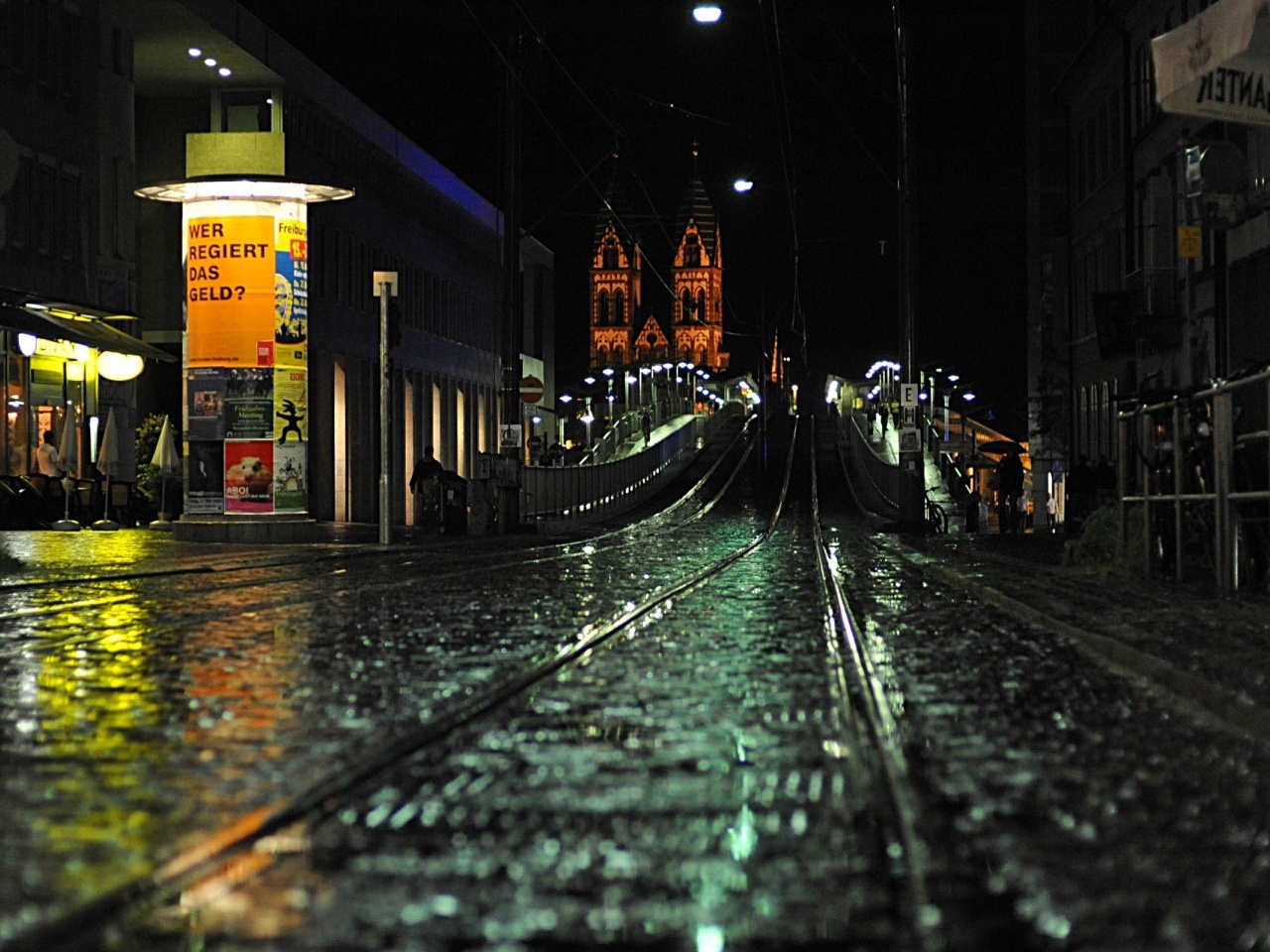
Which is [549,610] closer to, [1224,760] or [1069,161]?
[1224,760]

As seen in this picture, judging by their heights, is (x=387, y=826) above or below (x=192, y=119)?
below

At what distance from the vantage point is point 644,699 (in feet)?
29.8

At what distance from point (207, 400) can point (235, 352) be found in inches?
32.5

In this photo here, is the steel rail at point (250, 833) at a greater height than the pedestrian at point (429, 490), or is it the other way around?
the pedestrian at point (429, 490)

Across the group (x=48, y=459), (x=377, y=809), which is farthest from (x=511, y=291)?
(x=377, y=809)

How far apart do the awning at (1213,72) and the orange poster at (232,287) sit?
67.0ft

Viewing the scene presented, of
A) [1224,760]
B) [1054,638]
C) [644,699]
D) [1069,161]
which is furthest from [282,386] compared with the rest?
[1069,161]

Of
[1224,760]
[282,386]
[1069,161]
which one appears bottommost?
[1224,760]

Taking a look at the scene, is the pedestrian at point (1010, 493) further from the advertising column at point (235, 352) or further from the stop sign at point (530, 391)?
the advertising column at point (235, 352)

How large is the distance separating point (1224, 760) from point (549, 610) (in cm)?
810

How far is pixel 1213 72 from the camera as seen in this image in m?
Answer: 10.2

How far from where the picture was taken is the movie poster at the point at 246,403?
95.9 ft

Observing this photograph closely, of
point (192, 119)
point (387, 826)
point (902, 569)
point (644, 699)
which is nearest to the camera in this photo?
point (387, 826)

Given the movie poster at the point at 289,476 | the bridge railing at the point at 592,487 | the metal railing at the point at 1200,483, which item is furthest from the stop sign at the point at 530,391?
the metal railing at the point at 1200,483
